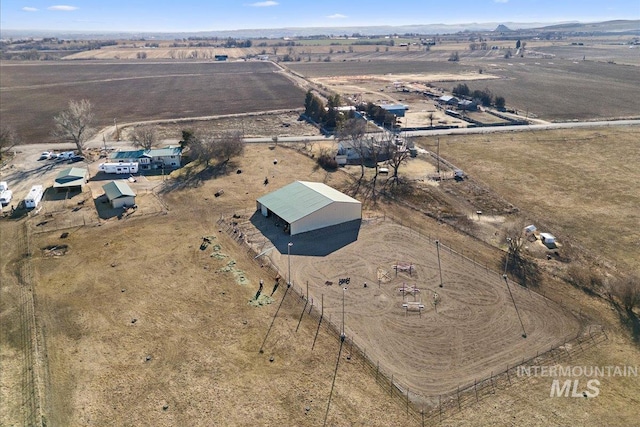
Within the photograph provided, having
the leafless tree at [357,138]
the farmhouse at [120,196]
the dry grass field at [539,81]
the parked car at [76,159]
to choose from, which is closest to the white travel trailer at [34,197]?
the farmhouse at [120,196]

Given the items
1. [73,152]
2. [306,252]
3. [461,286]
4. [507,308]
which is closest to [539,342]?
[507,308]

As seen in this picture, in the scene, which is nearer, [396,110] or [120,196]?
[120,196]

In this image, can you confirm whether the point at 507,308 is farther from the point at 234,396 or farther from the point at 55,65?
the point at 55,65

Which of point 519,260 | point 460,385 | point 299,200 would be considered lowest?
point 460,385

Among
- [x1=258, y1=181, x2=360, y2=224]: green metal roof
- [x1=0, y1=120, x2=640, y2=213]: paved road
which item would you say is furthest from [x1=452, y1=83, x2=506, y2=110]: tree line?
[x1=258, y1=181, x2=360, y2=224]: green metal roof

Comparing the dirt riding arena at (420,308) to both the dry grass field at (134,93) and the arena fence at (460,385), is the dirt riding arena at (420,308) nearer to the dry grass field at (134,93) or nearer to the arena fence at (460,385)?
the arena fence at (460,385)

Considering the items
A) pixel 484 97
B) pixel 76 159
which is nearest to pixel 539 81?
pixel 484 97

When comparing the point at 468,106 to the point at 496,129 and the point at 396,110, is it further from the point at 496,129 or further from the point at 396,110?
the point at 496,129
